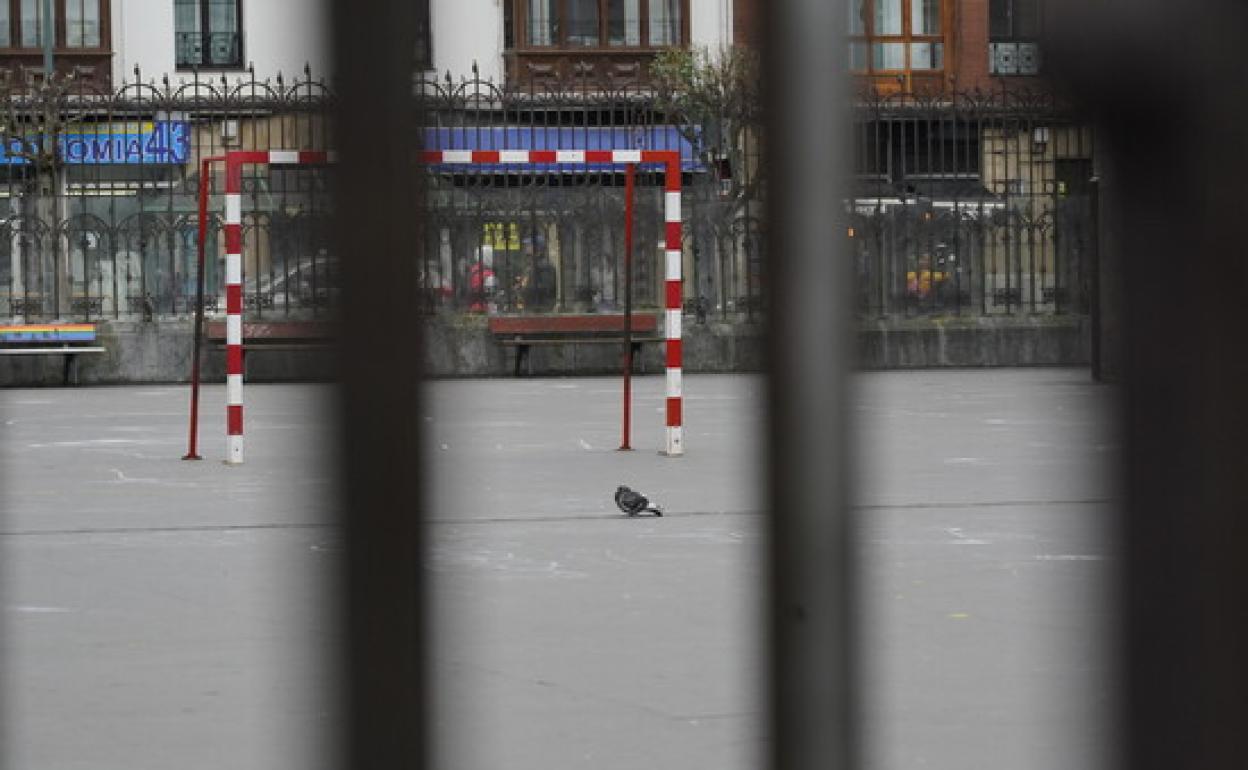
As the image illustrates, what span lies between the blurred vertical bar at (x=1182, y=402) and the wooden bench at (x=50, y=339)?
52.3ft

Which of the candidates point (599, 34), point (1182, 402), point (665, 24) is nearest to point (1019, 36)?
point (1182, 402)

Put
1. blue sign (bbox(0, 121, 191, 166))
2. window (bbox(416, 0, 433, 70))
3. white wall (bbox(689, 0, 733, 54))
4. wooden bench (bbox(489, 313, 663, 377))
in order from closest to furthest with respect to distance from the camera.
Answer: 1. window (bbox(416, 0, 433, 70))
2. blue sign (bbox(0, 121, 191, 166))
3. wooden bench (bbox(489, 313, 663, 377))
4. white wall (bbox(689, 0, 733, 54))

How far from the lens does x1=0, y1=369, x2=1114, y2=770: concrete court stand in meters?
0.61

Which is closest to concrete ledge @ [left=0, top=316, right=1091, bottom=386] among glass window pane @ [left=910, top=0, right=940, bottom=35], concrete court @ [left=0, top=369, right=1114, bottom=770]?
glass window pane @ [left=910, top=0, right=940, bottom=35]

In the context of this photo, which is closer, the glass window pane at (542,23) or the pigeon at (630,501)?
the pigeon at (630,501)

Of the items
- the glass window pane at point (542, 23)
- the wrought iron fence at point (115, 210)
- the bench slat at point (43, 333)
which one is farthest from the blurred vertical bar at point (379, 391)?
the glass window pane at point (542, 23)

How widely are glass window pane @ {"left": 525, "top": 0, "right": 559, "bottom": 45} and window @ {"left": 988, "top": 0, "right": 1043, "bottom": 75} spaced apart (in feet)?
74.6

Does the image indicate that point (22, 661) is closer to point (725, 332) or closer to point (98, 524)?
point (98, 524)

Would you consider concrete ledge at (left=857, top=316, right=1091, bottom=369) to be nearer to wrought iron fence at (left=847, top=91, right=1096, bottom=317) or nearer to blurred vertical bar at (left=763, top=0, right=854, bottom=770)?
wrought iron fence at (left=847, top=91, right=1096, bottom=317)

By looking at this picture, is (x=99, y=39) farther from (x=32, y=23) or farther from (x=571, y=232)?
(x=571, y=232)

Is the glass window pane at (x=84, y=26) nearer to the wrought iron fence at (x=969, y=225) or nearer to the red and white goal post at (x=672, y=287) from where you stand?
the wrought iron fence at (x=969, y=225)

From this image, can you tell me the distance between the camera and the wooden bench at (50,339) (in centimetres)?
1625

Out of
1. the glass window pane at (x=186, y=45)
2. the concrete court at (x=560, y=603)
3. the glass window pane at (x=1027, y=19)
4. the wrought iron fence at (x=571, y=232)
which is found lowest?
the concrete court at (x=560, y=603)

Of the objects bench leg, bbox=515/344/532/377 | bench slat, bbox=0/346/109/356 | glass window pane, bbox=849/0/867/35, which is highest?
glass window pane, bbox=849/0/867/35
